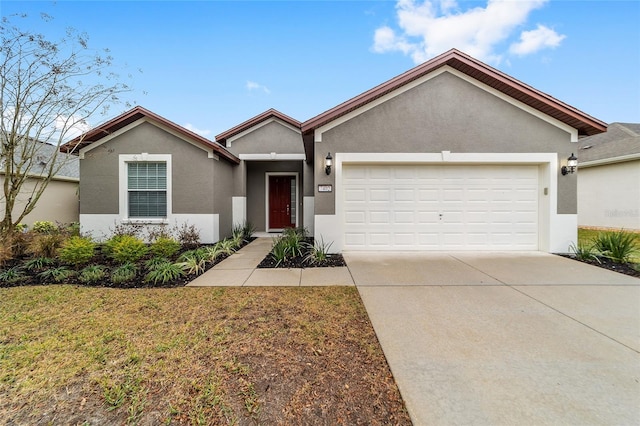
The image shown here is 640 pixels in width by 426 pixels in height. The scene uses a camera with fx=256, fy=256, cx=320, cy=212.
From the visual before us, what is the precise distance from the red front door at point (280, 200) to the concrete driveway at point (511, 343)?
7.56 metres

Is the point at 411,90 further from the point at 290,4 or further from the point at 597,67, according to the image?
the point at 597,67

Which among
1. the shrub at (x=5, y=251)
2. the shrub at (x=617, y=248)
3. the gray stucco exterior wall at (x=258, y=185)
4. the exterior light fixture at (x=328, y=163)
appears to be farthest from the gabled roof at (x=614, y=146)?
the shrub at (x=5, y=251)

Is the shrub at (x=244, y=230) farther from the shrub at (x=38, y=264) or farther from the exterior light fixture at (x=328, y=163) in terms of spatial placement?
the shrub at (x=38, y=264)

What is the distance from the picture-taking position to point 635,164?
1082 cm

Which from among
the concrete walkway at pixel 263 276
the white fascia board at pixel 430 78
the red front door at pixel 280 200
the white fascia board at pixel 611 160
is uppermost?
the white fascia board at pixel 430 78

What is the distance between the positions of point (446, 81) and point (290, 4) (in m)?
6.44

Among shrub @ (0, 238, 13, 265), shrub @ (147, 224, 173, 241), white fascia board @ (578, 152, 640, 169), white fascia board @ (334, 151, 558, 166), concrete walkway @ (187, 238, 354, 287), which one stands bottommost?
concrete walkway @ (187, 238, 354, 287)

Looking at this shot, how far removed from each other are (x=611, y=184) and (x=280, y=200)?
1523 cm

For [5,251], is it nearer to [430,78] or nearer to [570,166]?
[430,78]

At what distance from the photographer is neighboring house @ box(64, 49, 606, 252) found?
7109 mm

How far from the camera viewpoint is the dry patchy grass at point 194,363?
1902 millimetres

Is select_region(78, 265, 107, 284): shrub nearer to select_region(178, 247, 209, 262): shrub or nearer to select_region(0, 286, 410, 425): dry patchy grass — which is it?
select_region(0, 286, 410, 425): dry patchy grass

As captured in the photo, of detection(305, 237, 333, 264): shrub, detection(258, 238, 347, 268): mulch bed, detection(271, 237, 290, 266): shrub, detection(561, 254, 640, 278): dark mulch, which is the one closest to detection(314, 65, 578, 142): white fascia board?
detection(305, 237, 333, 264): shrub

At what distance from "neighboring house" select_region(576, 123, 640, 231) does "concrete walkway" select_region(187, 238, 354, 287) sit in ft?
38.4
